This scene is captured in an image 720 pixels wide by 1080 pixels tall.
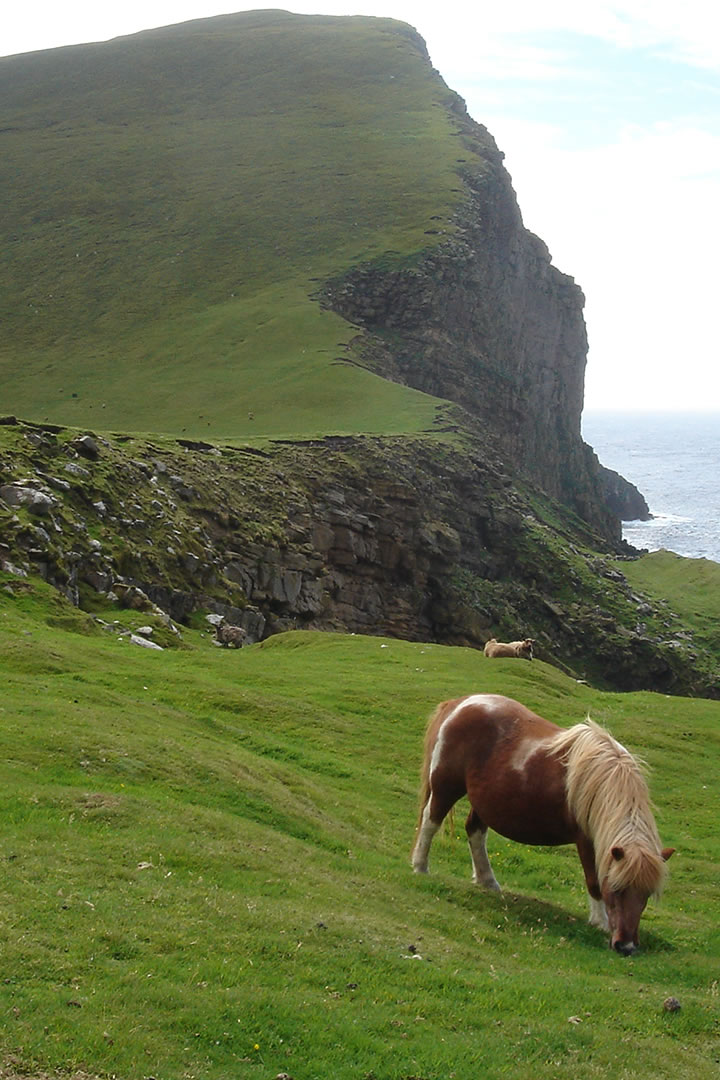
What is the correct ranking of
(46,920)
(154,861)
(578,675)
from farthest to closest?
(578,675), (154,861), (46,920)

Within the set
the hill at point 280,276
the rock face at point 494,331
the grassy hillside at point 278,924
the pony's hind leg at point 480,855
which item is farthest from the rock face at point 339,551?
the pony's hind leg at point 480,855

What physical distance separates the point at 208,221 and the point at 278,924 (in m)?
124

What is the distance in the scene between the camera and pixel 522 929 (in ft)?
45.4

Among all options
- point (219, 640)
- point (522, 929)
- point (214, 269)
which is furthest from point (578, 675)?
point (214, 269)

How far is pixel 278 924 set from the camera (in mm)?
11664

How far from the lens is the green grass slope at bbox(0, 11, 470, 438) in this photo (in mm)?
87500

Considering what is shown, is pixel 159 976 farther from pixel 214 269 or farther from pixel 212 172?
pixel 212 172

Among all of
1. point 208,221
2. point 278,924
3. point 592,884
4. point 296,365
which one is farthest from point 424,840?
point 208,221

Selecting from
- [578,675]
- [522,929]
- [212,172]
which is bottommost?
[578,675]

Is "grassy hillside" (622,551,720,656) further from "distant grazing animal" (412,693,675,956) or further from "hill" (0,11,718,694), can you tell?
"distant grazing animal" (412,693,675,956)

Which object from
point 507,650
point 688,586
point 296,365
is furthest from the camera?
point 688,586

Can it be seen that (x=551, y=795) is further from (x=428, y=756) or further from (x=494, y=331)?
(x=494, y=331)

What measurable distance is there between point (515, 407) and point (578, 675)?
179 ft

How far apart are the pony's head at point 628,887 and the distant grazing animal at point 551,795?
12 millimetres
